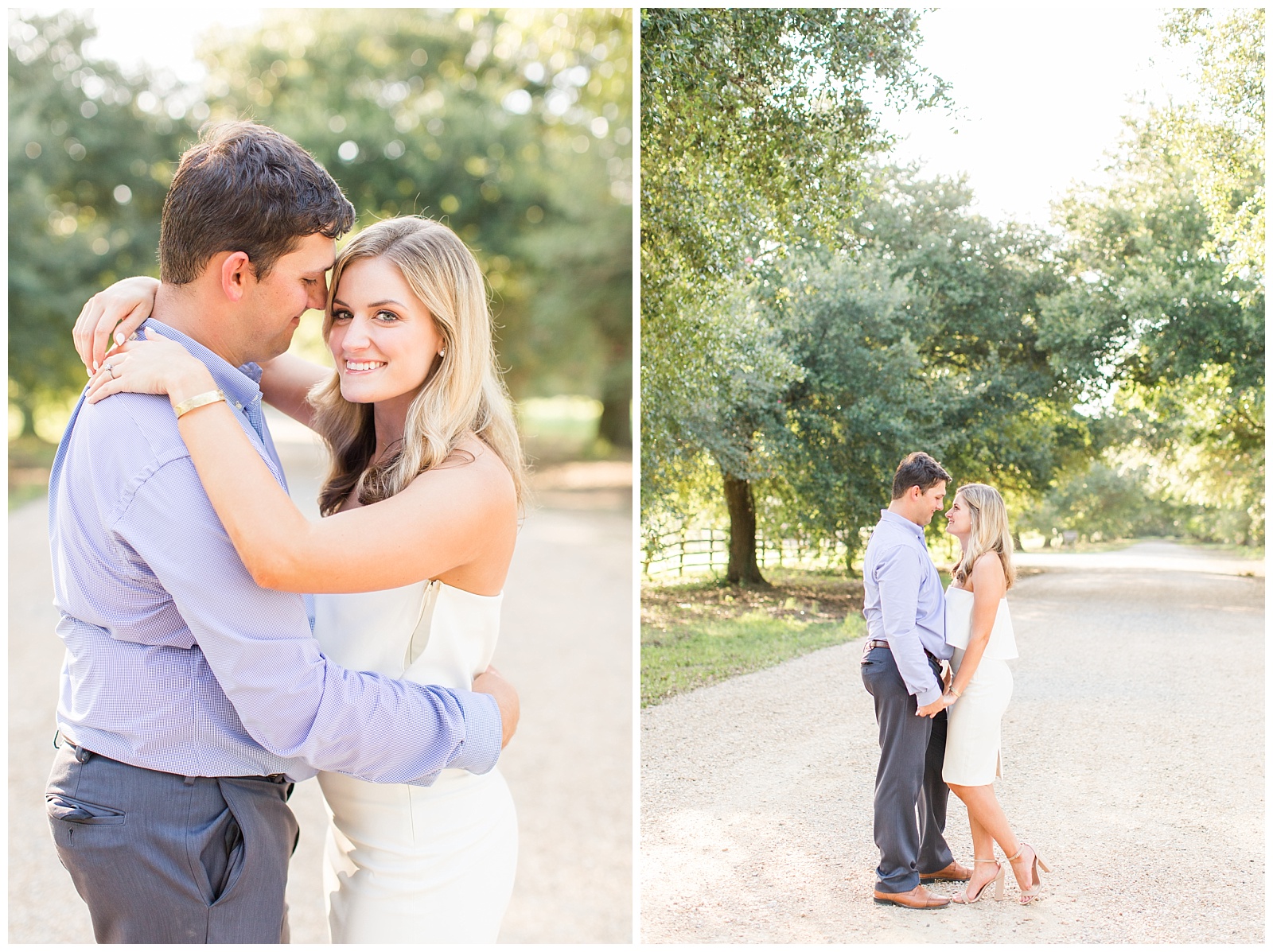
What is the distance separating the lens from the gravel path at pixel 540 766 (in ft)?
14.1

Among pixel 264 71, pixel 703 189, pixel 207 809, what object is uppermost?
pixel 264 71

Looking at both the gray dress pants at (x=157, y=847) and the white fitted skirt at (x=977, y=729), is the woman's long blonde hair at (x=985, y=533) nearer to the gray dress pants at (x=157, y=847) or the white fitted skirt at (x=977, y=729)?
the white fitted skirt at (x=977, y=729)

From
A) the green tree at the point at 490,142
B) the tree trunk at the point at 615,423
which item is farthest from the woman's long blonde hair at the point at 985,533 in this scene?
the tree trunk at the point at 615,423

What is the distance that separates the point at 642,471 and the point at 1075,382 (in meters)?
1.25

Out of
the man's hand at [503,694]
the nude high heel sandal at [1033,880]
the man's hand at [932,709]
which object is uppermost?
the man's hand at [503,694]

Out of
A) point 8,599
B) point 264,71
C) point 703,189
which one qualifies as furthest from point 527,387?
point 703,189

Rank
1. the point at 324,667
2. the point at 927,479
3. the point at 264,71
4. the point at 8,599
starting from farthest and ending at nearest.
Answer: the point at 264,71 < the point at 8,599 < the point at 927,479 < the point at 324,667

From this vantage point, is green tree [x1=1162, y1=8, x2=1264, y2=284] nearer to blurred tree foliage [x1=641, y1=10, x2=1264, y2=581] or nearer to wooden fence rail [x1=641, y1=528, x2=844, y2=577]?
blurred tree foliage [x1=641, y1=10, x2=1264, y2=581]

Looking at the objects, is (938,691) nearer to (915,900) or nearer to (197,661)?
(915,900)

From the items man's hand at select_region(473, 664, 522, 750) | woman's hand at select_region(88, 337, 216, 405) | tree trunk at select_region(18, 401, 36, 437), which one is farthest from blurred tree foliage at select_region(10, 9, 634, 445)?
woman's hand at select_region(88, 337, 216, 405)

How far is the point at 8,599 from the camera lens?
958cm

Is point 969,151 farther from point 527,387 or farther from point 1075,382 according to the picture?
point 527,387

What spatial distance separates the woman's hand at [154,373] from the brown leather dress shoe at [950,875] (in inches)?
85.3

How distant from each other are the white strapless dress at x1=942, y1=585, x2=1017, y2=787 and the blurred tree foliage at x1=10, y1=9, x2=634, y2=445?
1451cm
